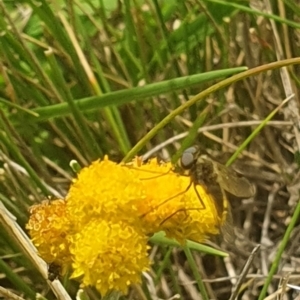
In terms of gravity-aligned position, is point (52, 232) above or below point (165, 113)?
above

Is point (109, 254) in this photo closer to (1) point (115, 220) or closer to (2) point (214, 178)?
(1) point (115, 220)

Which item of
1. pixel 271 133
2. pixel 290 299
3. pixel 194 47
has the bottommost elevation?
pixel 290 299

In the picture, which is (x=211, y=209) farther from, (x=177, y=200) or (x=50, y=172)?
(x=50, y=172)

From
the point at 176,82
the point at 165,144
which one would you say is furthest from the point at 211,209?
the point at 165,144

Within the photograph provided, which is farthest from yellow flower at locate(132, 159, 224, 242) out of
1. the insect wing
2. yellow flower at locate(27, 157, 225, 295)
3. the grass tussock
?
the grass tussock

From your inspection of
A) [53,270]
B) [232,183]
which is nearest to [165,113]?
[232,183]

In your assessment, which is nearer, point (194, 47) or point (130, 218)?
point (130, 218)

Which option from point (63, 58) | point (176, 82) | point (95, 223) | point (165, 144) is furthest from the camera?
point (63, 58)
